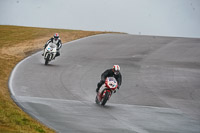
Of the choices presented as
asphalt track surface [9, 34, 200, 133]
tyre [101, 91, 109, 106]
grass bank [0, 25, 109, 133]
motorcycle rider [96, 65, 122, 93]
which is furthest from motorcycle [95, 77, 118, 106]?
grass bank [0, 25, 109, 133]

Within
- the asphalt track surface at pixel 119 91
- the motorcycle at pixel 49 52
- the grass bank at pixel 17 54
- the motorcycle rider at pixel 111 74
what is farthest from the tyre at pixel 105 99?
the motorcycle at pixel 49 52

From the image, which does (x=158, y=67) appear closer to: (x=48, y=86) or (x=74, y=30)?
(x=48, y=86)

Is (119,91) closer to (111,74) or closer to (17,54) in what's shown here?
(111,74)

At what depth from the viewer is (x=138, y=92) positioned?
18.5 metres

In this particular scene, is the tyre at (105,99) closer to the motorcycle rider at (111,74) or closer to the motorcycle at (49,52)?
the motorcycle rider at (111,74)

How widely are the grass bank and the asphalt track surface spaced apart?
1.65ft

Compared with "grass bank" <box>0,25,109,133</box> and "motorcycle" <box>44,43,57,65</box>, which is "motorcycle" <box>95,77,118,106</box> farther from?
"motorcycle" <box>44,43,57,65</box>

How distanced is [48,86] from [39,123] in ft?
23.3

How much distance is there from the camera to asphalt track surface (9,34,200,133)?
480 inches

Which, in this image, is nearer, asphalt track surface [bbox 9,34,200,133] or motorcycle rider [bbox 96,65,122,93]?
Result: asphalt track surface [bbox 9,34,200,133]

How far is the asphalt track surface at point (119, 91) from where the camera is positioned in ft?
40.0

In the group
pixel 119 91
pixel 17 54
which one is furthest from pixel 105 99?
pixel 17 54

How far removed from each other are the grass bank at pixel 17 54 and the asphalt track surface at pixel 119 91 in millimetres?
503

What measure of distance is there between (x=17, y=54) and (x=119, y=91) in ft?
38.4
